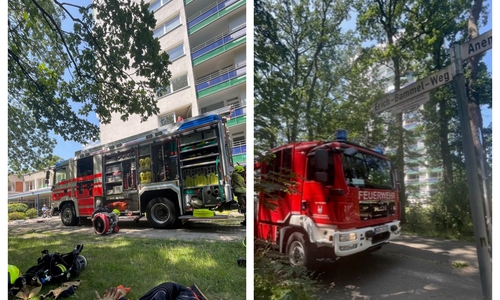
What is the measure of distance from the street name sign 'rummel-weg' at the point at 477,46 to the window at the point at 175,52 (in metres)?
1.82

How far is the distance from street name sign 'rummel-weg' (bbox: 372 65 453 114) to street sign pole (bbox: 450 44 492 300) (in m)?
0.05

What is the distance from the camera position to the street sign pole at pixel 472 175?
1.80 meters

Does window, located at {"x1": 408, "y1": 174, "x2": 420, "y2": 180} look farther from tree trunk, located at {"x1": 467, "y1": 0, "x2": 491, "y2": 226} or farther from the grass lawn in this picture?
the grass lawn

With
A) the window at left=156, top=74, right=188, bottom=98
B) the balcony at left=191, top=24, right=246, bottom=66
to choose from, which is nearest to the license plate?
the balcony at left=191, top=24, right=246, bottom=66

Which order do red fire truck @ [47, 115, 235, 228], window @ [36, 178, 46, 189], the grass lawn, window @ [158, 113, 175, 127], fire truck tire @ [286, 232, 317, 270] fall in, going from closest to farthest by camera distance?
fire truck tire @ [286, 232, 317, 270] → the grass lawn → red fire truck @ [47, 115, 235, 228] → window @ [158, 113, 175, 127] → window @ [36, 178, 46, 189]

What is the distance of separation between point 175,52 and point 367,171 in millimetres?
1576

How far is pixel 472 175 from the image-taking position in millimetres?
1847

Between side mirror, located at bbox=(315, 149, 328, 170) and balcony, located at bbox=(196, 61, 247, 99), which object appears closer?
side mirror, located at bbox=(315, 149, 328, 170)

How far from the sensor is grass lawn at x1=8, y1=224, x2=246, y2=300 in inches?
81.6

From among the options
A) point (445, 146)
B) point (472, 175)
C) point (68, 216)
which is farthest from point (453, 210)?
point (68, 216)

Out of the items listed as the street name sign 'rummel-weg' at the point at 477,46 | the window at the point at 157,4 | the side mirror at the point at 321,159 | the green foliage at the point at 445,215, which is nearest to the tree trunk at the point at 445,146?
the green foliage at the point at 445,215

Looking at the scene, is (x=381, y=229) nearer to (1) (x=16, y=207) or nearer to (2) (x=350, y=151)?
(2) (x=350, y=151)

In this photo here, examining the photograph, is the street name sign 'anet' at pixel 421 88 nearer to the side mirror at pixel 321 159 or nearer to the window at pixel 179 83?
the side mirror at pixel 321 159

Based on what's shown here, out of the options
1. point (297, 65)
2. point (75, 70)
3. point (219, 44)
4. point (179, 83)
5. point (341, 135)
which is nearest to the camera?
point (341, 135)
